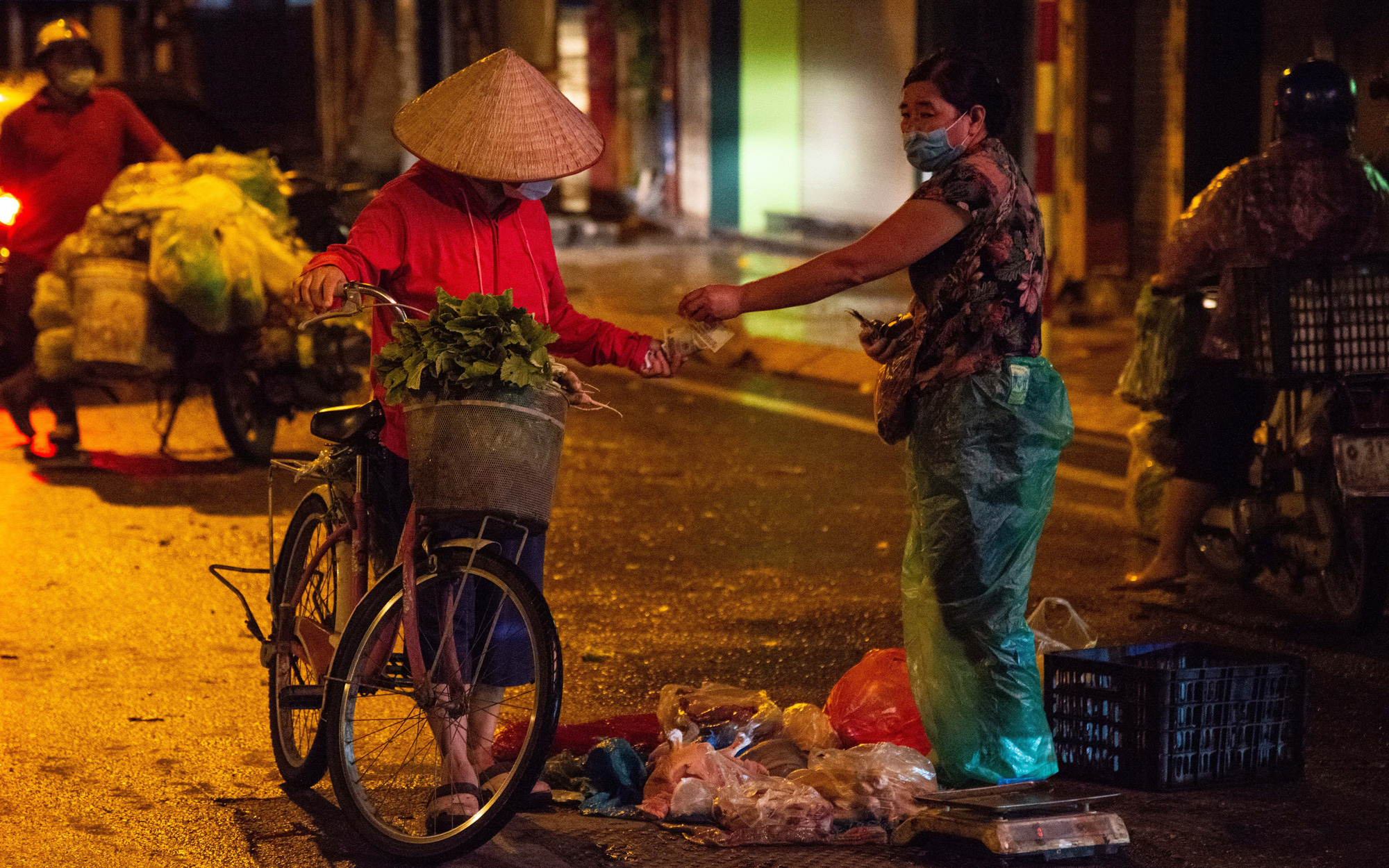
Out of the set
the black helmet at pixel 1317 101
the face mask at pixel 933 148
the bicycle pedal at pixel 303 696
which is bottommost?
the bicycle pedal at pixel 303 696

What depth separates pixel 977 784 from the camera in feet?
15.4

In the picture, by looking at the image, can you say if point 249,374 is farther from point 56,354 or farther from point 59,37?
point 59,37

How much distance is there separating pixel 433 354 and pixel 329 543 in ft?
3.08

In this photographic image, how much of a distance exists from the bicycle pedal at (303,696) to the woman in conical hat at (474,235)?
0.46 metres

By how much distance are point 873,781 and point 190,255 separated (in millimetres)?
5183

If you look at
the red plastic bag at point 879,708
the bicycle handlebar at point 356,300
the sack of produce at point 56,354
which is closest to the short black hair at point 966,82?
the bicycle handlebar at point 356,300

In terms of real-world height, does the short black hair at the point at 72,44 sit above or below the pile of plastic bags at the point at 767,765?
above

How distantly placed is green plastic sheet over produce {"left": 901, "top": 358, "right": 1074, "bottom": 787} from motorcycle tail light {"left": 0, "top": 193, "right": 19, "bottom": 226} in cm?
661

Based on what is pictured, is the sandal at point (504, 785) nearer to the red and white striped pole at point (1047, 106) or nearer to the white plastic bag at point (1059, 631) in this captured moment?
the white plastic bag at point (1059, 631)

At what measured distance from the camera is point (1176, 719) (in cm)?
471

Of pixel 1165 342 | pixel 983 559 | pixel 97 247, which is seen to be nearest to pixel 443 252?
pixel 983 559

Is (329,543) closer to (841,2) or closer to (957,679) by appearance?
(957,679)

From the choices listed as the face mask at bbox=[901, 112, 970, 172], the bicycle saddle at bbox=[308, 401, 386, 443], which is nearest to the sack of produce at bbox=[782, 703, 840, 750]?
the bicycle saddle at bbox=[308, 401, 386, 443]

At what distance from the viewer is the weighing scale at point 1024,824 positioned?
4301 millimetres
